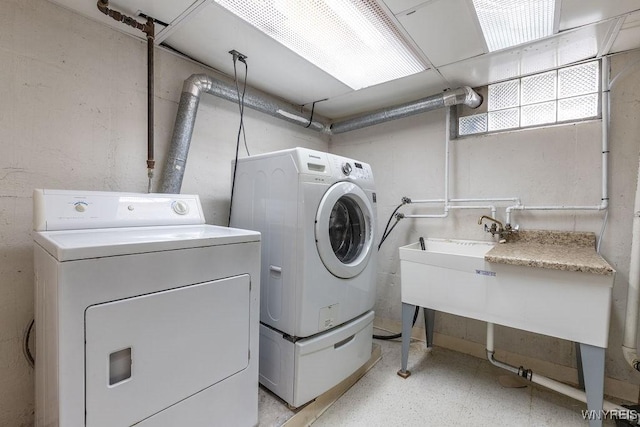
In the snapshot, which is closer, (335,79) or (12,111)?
(12,111)

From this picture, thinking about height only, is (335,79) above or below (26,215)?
above

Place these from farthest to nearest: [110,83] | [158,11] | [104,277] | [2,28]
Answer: [110,83] < [158,11] < [2,28] < [104,277]

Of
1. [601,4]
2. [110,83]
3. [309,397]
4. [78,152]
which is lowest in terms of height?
[309,397]

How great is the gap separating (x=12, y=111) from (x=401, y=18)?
2.02m

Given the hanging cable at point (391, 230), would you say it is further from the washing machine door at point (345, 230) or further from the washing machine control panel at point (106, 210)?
the washing machine control panel at point (106, 210)

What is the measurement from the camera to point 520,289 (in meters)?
1.51

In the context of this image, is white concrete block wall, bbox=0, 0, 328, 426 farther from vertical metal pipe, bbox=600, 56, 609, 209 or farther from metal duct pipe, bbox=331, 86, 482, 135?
vertical metal pipe, bbox=600, 56, 609, 209

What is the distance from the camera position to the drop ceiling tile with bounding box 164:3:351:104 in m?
1.57

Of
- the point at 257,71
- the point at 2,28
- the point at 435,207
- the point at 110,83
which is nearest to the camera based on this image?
the point at 2,28

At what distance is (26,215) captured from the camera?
138 cm

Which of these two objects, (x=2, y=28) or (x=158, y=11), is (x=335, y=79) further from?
(x=2, y=28)

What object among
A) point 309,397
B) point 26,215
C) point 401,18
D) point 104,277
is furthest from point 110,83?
point 309,397

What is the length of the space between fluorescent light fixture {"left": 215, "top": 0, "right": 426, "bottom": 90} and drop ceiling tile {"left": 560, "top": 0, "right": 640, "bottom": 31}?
0.76 metres

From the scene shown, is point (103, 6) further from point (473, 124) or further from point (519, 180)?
point (519, 180)
